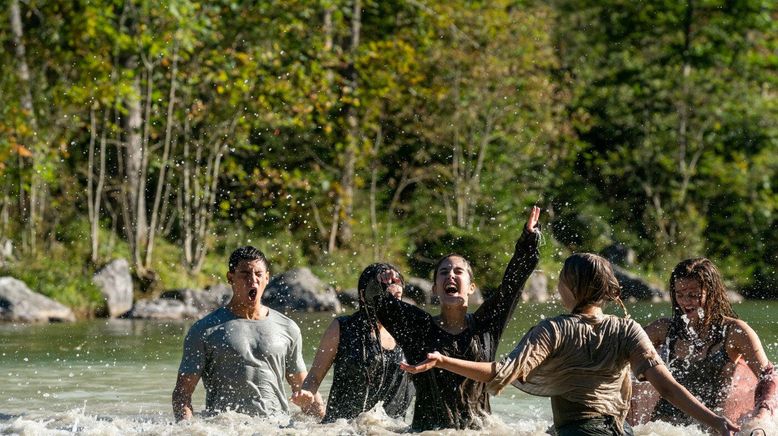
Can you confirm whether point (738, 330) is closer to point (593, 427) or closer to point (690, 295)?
point (690, 295)

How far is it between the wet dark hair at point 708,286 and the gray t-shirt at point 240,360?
209 cm

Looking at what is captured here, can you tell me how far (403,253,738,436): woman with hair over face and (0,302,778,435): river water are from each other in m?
1.16

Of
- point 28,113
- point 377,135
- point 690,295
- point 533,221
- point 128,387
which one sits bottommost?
point 128,387

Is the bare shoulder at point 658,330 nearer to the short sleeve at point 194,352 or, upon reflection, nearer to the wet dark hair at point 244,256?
the wet dark hair at point 244,256

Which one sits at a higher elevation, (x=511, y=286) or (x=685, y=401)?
(x=511, y=286)

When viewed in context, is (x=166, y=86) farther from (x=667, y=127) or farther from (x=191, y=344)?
(x=191, y=344)

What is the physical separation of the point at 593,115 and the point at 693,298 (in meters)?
20.9

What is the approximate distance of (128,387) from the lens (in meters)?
11.1

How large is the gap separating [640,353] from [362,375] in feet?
7.73

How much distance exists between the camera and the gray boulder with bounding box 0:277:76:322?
16984mm

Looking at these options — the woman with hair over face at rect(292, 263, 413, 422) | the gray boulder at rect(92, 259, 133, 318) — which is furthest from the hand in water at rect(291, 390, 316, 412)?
the gray boulder at rect(92, 259, 133, 318)

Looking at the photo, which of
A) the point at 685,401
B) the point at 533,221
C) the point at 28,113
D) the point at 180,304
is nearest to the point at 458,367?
the point at 685,401

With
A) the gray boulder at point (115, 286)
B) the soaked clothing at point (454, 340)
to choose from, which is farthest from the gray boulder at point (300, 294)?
the soaked clothing at point (454, 340)

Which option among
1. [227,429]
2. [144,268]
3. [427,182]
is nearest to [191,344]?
[227,429]
